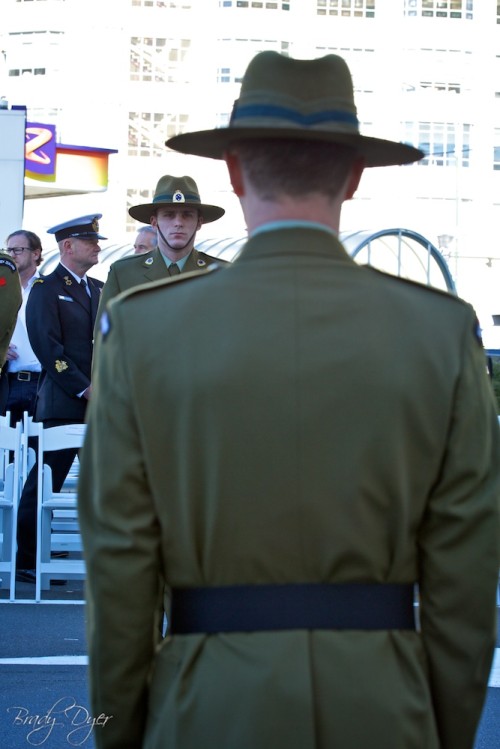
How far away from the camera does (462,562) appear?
2119 millimetres

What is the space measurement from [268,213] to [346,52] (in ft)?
234

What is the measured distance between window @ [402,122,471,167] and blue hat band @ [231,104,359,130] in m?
→ 68.9

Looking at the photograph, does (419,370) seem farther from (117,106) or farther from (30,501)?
(117,106)

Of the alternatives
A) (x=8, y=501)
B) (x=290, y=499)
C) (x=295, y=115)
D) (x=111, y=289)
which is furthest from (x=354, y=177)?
(x=8, y=501)

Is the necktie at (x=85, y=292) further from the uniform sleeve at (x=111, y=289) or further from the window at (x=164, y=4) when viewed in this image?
the window at (x=164, y=4)

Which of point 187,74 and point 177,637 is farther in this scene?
point 187,74

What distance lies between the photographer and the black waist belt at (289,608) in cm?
206

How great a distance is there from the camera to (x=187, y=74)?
72.2 m

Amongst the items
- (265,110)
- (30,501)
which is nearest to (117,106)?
(30,501)

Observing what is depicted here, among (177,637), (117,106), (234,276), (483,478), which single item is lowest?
(177,637)

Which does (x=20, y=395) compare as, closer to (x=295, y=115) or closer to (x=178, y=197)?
(x=178, y=197)

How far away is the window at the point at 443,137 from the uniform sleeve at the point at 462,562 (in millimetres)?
69114

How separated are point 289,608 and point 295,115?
31.5 inches

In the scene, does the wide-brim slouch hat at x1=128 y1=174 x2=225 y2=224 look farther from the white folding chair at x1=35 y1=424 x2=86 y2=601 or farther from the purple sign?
the purple sign
